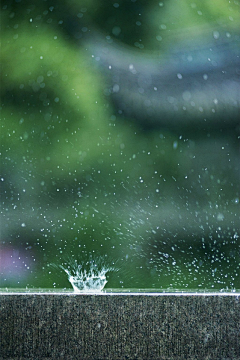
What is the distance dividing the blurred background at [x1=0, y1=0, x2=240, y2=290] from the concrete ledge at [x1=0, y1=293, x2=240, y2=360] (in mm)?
911

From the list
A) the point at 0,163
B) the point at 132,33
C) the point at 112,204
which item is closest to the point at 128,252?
the point at 112,204

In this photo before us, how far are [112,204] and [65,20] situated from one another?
2.03 meters

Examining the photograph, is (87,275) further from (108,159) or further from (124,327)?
(108,159)

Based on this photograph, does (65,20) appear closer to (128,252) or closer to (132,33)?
(132,33)

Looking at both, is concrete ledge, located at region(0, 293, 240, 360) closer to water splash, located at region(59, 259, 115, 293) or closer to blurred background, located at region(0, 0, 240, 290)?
water splash, located at region(59, 259, 115, 293)

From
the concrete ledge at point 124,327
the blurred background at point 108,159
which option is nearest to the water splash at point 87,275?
the blurred background at point 108,159

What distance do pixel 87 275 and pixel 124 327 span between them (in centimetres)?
97

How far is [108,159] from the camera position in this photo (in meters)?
5.18

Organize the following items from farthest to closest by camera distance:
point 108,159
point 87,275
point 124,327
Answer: point 108,159 → point 87,275 → point 124,327

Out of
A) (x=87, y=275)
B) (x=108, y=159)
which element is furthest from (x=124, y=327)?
(x=108, y=159)

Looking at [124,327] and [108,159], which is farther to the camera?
[108,159]

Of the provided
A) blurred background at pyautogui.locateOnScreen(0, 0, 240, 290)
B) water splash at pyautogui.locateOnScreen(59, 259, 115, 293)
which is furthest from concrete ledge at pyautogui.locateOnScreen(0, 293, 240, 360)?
blurred background at pyautogui.locateOnScreen(0, 0, 240, 290)

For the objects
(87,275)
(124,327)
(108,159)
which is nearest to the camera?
(124,327)

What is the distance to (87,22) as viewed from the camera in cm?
563
